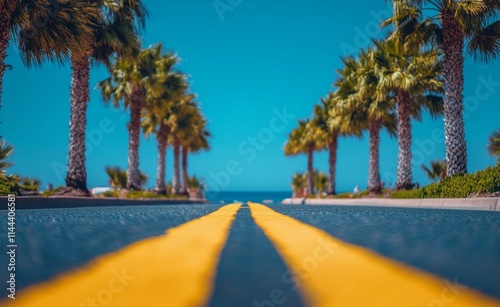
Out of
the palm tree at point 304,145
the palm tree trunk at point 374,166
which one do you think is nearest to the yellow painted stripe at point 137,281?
the palm tree trunk at point 374,166

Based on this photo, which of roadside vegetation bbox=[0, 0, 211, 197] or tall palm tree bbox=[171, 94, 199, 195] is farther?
tall palm tree bbox=[171, 94, 199, 195]

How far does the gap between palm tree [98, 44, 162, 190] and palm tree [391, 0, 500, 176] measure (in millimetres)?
15247

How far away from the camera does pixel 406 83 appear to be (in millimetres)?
22938

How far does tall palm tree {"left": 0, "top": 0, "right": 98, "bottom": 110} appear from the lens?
1330 centimetres

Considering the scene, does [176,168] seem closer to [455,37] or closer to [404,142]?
[404,142]

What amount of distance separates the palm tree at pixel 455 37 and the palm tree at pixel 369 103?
17.9ft

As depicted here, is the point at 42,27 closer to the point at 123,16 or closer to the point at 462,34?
the point at 123,16

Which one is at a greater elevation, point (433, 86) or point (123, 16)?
point (123, 16)

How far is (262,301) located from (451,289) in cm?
58

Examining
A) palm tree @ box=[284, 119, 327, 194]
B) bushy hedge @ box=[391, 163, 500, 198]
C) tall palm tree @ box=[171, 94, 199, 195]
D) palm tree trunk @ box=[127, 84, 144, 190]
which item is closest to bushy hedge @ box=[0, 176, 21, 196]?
bushy hedge @ box=[391, 163, 500, 198]

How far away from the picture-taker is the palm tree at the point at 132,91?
2817 centimetres

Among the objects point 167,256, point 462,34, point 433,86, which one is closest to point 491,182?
point 462,34

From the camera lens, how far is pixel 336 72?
33.0m
